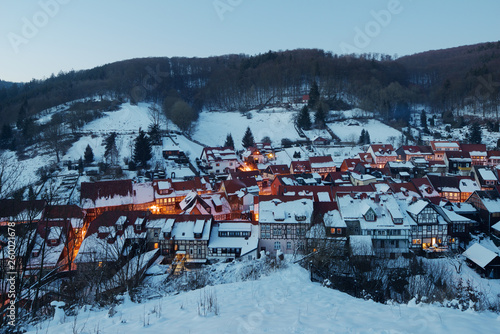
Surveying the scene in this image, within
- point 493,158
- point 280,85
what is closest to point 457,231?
point 493,158

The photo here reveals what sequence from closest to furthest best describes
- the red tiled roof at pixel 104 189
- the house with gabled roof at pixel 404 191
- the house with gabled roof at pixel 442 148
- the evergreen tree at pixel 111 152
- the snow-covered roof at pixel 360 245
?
the snow-covered roof at pixel 360 245 < the house with gabled roof at pixel 404 191 < the red tiled roof at pixel 104 189 < the evergreen tree at pixel 111 152 < the house with gabled roof at pixel 442 148

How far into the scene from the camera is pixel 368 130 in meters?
60.8

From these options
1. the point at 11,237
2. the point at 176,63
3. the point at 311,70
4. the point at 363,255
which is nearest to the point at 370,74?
the point at 311,70

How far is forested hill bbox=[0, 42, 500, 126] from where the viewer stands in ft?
233

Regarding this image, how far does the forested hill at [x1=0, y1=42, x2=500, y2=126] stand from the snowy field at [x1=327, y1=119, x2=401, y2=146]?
22.6ft

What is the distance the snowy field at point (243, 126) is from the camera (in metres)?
60.0

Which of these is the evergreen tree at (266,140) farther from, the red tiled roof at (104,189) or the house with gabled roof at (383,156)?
the red tiled roof at (104,189)

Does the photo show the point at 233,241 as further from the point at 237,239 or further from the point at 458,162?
the point at 458,162

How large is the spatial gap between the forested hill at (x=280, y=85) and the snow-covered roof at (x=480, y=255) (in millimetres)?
53140

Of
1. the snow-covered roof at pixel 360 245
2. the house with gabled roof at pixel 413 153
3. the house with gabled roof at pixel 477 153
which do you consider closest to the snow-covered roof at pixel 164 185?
the snow-covered roof at pixel 360 245

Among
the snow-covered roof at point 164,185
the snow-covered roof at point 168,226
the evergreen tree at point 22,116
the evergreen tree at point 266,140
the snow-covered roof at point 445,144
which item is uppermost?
the evergreen tree at point 22,116

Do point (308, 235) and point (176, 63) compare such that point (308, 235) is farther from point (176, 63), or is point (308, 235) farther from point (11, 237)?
point (176, 63)

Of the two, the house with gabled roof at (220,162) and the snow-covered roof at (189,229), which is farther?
the house with gabled roof at (220,162)

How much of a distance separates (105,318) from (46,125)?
60.9 m
